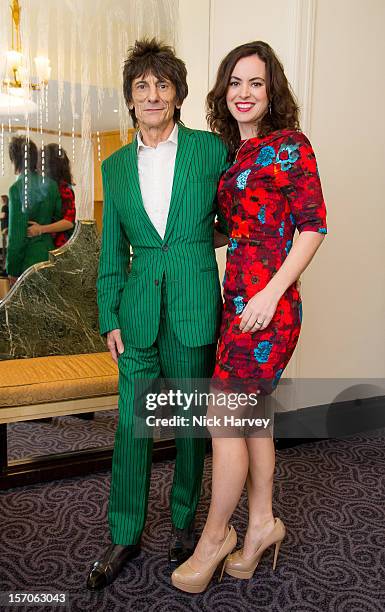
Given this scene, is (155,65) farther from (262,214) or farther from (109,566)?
(109,566)

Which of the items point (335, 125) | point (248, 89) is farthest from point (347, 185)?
point (248, 89)

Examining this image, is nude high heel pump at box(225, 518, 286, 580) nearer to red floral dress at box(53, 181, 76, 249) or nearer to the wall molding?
red floral dress at box(53, 181, 76, 249)

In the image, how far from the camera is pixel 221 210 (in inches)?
76.6

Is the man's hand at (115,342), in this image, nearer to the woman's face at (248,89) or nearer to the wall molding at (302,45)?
the woman's face at (248,89)

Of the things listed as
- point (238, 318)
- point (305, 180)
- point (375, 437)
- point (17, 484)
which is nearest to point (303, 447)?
point (375, 437)

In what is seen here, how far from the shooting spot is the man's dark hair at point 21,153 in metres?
2.95

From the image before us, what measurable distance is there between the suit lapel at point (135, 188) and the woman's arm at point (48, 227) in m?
1.26

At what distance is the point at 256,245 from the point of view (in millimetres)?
1783

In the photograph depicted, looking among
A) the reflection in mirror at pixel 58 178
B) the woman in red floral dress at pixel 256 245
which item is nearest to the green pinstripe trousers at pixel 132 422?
the woman in red floral dress at pixel 256 245

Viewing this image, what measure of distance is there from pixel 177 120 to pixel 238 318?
66 centimetres

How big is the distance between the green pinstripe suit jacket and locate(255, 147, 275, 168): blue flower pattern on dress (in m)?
0.18

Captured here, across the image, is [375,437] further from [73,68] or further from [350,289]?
[73,68]

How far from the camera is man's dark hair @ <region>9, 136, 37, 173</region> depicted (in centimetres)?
295

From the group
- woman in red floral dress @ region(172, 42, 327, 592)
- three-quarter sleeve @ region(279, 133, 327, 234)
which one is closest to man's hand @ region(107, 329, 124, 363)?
woman in red floral dress @ region(172, 42, 327, 592)
